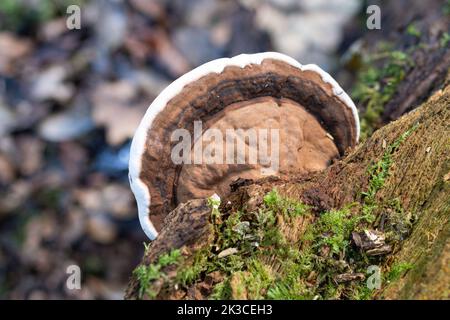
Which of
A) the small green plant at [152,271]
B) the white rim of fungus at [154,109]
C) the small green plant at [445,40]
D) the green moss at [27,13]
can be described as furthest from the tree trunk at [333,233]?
the green moss at [27,13]

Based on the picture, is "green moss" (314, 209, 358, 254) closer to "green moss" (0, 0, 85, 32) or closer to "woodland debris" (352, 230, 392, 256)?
"woodland debris" (352, 230, 392, 256)

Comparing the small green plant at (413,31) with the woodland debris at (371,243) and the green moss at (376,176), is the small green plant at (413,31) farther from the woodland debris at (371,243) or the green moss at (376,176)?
the woodland debris at (371,243)

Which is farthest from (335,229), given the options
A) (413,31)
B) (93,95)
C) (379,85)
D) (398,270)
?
(93,95)

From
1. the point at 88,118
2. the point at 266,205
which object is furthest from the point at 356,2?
the point at 266,205

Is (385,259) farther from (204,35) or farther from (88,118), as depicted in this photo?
(204,35)

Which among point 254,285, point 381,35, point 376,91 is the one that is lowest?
point 254,285
